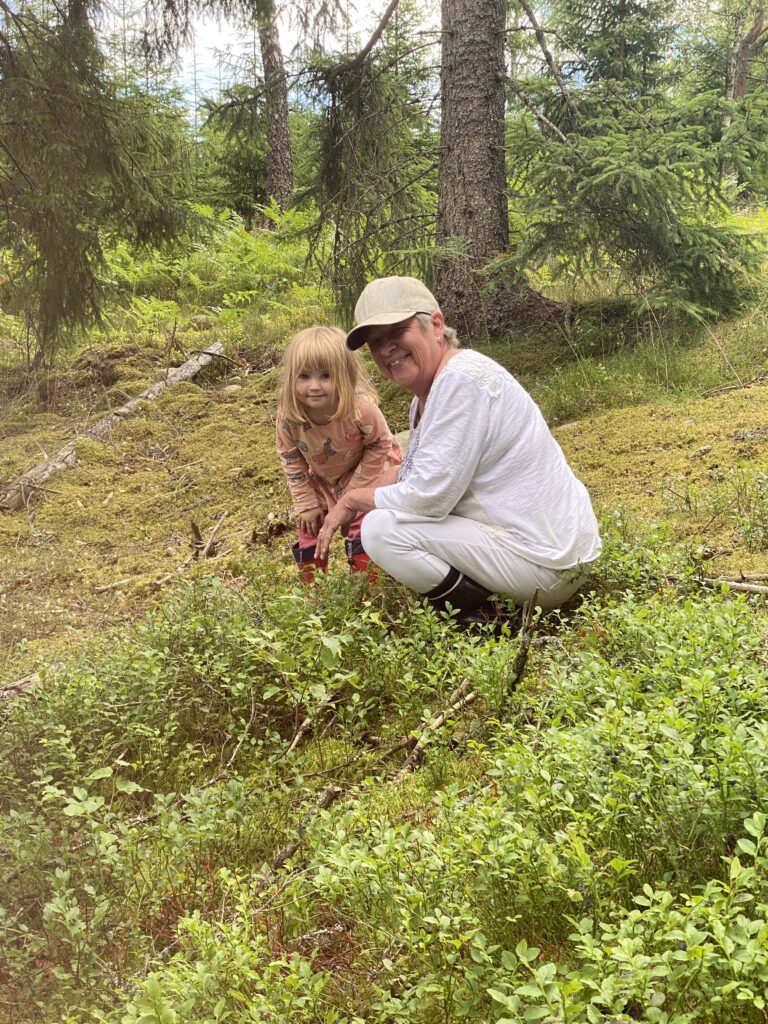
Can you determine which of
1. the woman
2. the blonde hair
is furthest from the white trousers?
the blonde hair

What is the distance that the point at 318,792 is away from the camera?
10.7 ft

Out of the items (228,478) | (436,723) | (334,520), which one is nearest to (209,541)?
(228,478)

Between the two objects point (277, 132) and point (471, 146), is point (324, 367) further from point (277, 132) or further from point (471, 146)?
point (277, 132)

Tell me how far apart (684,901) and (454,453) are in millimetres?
2152

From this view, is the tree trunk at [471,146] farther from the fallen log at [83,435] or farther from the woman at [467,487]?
the fallen log at [83,435]

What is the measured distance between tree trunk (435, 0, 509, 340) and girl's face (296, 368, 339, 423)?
11.0 ft

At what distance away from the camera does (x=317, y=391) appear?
473 cm

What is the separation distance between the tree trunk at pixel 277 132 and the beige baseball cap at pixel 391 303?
18.2 ft

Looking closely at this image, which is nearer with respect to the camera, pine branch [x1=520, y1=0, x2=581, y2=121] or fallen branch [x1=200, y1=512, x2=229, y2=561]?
fallen branch [x1=200, y1=512, x2=229, y2=561]

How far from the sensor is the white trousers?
Answer: 12.9 ft

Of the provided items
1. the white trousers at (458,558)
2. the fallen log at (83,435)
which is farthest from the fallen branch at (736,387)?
the fallen log at (83,435)

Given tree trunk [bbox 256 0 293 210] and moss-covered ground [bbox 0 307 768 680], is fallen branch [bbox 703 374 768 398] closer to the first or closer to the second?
moss-covered ground [bbox 0 307 768 680]

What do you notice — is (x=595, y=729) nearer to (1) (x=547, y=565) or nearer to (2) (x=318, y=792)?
(2) (x=318, y=792)

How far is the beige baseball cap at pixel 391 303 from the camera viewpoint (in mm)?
3846
